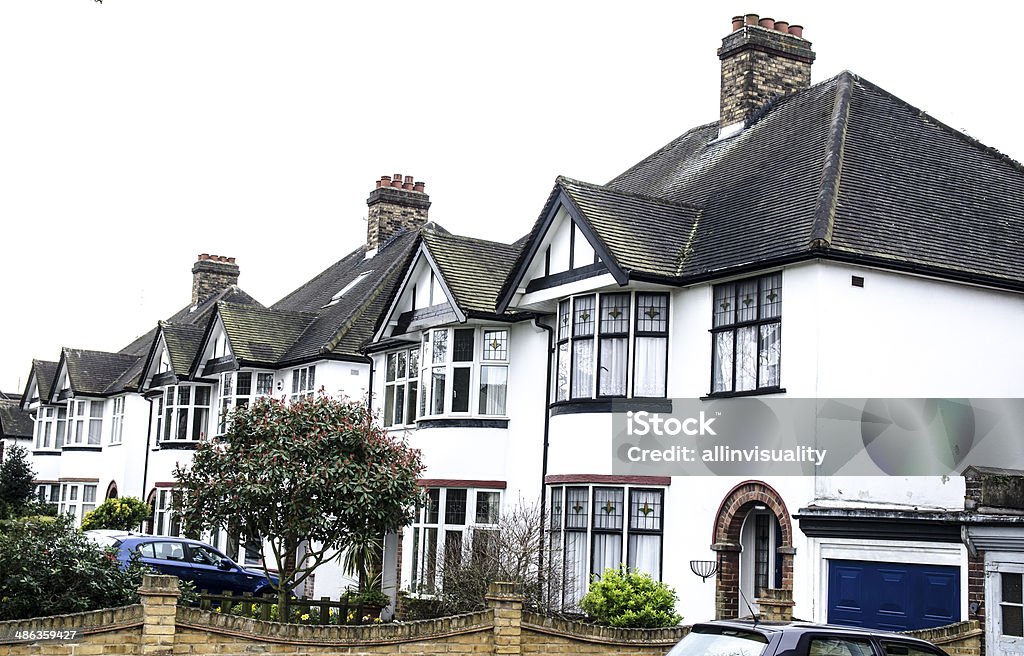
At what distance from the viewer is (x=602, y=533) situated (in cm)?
2258

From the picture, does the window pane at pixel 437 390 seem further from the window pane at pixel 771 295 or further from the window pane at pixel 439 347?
the window pane at pixel 771 295

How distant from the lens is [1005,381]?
2159 centimetres

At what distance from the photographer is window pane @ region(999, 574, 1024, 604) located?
16453 millimetres

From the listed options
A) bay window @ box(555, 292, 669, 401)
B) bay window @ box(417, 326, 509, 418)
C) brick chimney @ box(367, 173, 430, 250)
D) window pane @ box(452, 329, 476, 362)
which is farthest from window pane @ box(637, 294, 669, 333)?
brick chimney @ box(367, 173, 430, 250)

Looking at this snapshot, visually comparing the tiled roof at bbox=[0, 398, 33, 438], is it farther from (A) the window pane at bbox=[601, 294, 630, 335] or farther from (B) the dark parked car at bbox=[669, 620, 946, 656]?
(B) the dark parked car at bbox=[669, 620, 946, 656]

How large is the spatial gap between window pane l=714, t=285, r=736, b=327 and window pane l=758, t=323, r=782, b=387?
82 cm

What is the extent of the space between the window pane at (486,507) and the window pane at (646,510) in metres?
4.90

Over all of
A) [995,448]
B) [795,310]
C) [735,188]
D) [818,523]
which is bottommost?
[818,523]

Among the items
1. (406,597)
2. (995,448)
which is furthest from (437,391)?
(995,448)

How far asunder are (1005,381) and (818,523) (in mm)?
4939

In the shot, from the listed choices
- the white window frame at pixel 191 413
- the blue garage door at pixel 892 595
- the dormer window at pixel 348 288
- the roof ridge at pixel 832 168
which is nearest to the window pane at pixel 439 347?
the roof ridge at pixel 832 168

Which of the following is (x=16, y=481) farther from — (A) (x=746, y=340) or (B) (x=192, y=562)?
(A) (x=746, y=340)

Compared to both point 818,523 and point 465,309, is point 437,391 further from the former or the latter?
point 818,523

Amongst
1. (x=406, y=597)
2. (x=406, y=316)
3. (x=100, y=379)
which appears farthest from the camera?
(x=100, y=379)
